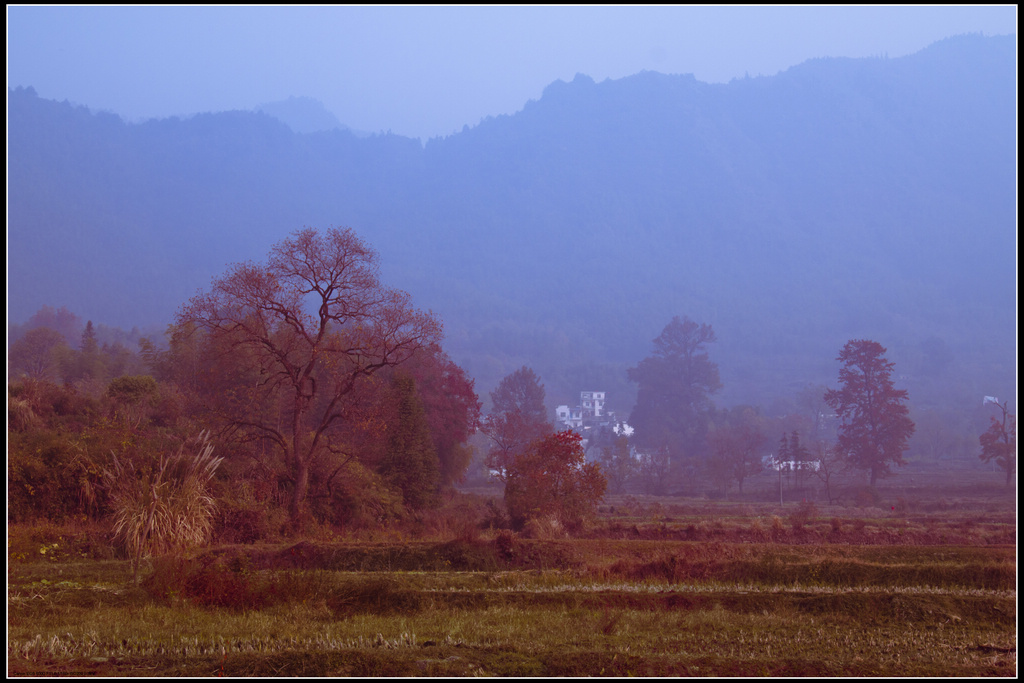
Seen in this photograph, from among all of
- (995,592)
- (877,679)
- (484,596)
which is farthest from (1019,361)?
(484,596)

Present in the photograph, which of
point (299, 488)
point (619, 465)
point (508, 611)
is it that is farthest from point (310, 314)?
point (619, 465)

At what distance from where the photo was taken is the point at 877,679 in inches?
333

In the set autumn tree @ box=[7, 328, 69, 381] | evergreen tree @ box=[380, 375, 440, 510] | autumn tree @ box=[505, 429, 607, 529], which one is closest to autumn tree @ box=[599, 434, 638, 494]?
evergreen tree @ box=[380, 375, 440, 510]

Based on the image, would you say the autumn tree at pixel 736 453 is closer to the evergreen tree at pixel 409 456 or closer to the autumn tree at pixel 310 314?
the evergreen tree at pixel 409 456

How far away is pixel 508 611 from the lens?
12.6m

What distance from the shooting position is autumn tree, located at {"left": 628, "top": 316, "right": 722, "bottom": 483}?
358ft

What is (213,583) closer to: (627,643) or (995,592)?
(627,643)

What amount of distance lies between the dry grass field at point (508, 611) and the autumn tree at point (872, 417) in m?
55.4

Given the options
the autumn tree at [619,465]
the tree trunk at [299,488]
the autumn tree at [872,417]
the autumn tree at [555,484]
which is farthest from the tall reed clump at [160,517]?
the autumn tree at [872,417]

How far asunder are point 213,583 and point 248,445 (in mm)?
20486

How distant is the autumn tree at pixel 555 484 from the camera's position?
31672 millimetres

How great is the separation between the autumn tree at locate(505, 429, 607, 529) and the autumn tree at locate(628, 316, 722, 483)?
7323cm

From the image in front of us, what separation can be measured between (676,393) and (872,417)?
144 feet

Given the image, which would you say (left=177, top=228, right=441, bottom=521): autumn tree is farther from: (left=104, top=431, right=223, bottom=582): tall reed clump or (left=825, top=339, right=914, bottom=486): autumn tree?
(left=825, top=339, right=914, bottom=486): autumn tree
